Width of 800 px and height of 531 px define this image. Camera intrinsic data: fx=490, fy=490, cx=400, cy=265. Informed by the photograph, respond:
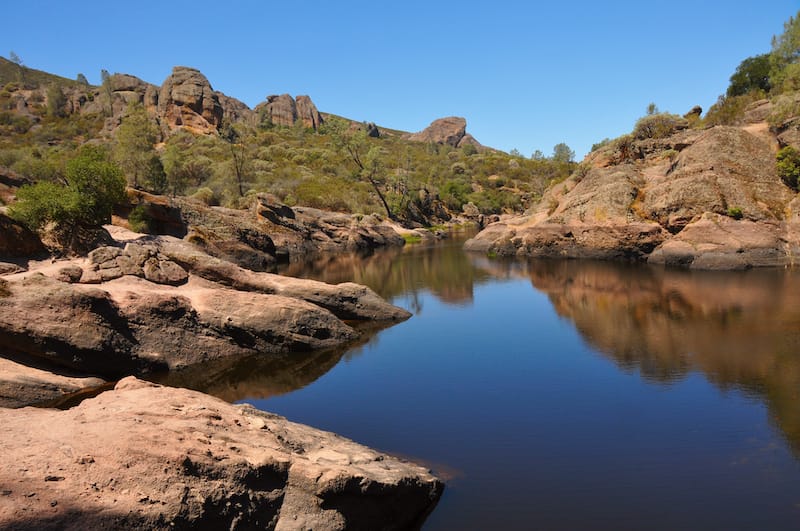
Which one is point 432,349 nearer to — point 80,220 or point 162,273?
point 162,273

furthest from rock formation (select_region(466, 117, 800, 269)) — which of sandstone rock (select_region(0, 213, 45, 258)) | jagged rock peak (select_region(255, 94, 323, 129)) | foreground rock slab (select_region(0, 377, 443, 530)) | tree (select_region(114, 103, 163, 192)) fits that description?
jagged rock peak (select_region(255, 94, 323, 129))

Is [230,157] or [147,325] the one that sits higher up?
[230,157]

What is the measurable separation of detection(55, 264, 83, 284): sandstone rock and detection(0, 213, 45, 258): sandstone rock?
361 centimetres

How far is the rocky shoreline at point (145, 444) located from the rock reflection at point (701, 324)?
10806mm

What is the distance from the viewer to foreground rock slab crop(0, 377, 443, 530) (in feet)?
21.2

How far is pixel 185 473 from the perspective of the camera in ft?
24.1

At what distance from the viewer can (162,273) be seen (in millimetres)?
22484

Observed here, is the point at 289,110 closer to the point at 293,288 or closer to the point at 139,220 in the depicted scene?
the point at 139,220

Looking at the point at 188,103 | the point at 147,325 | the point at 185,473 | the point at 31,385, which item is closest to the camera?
the point at 185,473

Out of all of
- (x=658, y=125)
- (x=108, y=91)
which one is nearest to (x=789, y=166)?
(x=658, y=125)

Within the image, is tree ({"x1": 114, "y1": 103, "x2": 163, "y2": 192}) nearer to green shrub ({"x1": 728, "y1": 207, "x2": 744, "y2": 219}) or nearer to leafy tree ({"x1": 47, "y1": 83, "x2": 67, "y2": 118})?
green shrub ({"x1": 728, "y1": 207, "x2": 744, "y2": 219})

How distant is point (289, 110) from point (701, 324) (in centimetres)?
18808

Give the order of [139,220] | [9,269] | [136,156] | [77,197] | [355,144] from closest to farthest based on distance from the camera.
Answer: [9,269], [77,197], [139,220], [136,156], [355,144]

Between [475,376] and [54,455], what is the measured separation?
1322 centimetres
